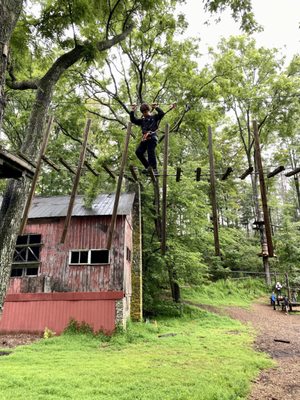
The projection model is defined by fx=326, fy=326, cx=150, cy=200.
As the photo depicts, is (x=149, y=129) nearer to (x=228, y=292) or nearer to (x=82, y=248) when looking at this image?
(x=82, y=248)

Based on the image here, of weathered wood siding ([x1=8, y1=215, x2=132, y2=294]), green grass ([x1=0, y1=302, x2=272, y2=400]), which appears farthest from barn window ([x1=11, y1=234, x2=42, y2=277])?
green grass ([x1=0, y1=302, x2=272, y2=400])

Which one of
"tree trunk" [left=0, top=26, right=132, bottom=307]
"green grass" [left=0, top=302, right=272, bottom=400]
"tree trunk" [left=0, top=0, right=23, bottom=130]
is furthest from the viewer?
"green grass" [left=0, top=302, right=272, bottom=400]

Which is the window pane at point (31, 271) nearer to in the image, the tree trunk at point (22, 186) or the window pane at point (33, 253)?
the window pane at point (33, 253)

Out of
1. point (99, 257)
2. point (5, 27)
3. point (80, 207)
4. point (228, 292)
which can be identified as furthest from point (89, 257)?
point (228, 292)

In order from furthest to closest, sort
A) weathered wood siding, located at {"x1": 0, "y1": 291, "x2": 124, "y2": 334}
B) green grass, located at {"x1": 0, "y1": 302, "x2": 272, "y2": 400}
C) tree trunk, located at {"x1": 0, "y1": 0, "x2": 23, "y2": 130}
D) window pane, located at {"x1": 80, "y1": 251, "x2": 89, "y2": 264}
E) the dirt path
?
1. window pane, located at {"x1": 80, "y1": 251, "x2": 89, "y2": 264}
2. weathered wood siding, located at {"x1": 0, "y1": 291, "x2": 124, "y2": 334}
3. the dirt path
4. green grass, located at {"x1": 0, "y1": 302, "x2": 272, "y2": 400}
5. tree trunk, located at {"x1": 0, "y1": 0, "x2": 23, "y2": 130}

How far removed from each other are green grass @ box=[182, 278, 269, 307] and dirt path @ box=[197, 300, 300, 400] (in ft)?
5.09

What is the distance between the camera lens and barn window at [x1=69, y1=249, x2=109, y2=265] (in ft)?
49.2

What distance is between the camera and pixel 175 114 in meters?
16.5

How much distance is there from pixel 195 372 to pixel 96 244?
8262 mm

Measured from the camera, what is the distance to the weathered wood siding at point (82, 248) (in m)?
14.6

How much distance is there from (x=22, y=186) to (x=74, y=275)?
354 inches

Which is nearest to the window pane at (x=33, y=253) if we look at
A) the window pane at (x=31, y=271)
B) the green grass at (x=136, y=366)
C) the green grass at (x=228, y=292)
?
the window pane at (x=31, y=271)

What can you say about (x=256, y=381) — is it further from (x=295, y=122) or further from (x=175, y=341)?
(x=295, y=122)

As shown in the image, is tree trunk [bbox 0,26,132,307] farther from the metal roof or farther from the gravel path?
the metal roof
